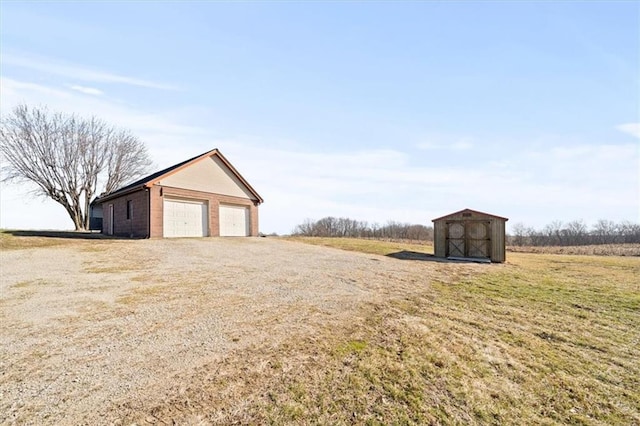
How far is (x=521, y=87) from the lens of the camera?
11.2m

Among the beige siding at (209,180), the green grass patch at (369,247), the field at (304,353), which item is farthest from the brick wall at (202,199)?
the field at (304,353)

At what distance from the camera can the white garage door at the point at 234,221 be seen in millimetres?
20578

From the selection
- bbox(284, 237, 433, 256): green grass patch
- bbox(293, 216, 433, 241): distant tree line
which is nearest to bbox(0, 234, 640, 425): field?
bbox(284, 237, 433, 256): green grass patch

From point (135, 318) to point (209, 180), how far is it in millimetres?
15988

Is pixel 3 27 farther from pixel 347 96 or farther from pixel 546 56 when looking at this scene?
pixel 546 56

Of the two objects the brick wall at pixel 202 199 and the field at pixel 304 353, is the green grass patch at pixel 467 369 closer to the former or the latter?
the field at pixel 304 353

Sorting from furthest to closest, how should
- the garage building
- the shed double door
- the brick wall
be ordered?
1. the garage building
2. the shed double door
3. the brick wall

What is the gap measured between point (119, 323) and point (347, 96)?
467 inches

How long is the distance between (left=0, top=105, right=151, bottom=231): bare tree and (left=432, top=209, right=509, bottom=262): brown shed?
3155 cm

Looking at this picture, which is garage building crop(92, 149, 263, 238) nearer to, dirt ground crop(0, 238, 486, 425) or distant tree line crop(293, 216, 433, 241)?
dirt ground crop(0, 238, 486, 425)

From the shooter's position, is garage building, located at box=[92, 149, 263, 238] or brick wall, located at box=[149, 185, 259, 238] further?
garage building, located at box=[92, 149, 263, 238]

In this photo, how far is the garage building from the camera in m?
17.0

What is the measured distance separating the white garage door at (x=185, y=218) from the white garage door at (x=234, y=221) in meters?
1.32

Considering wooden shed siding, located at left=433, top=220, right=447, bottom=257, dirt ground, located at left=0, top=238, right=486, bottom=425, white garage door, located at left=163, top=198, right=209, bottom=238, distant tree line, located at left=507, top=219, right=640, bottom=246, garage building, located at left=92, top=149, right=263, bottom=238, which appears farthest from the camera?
distant tree line, located at left=507, top=219, right=640, bottom=246
